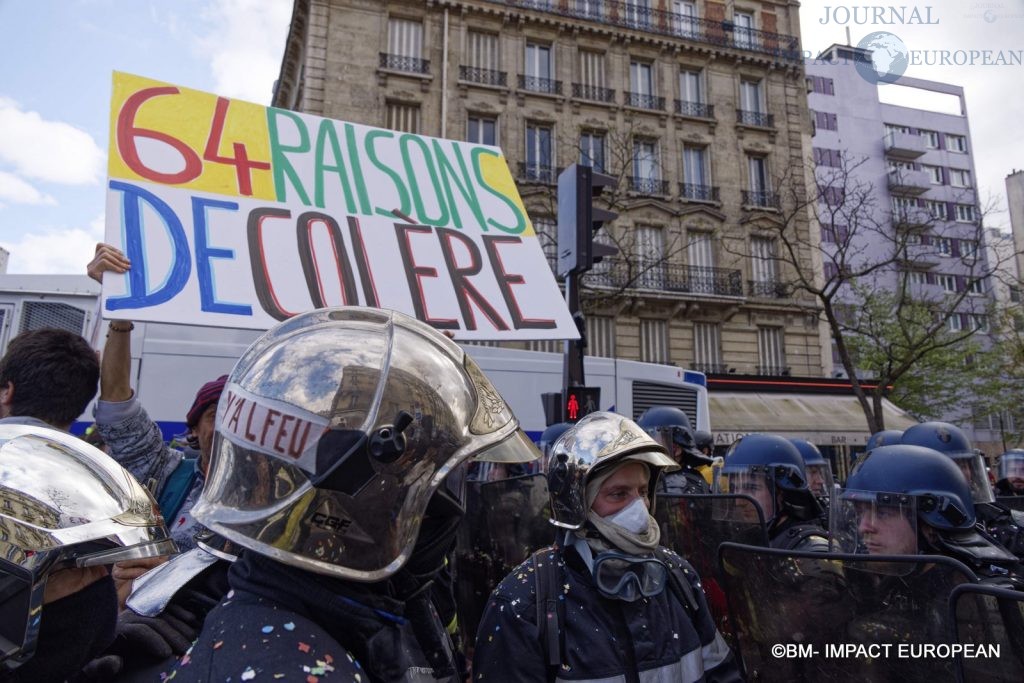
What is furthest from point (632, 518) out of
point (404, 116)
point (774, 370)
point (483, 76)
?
point (774, 370)

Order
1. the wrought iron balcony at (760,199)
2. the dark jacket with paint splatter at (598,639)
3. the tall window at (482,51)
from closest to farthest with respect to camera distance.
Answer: the dark jacket with paint splatter at (598,639)
the tall window at (482,51)
the wrought iron balcony at (760,199)

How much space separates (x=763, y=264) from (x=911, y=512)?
19.9 meters

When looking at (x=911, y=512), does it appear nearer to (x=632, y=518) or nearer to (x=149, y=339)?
(x=632, y=518)

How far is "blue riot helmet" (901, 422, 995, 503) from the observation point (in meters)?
3.45

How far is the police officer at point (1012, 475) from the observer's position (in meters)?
5.68

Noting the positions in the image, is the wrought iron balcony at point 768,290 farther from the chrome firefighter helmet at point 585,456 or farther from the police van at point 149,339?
the chrome firefighter helmet at point 585,456

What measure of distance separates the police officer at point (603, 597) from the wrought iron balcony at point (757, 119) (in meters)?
22.2

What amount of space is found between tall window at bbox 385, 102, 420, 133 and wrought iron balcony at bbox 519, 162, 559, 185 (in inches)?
130

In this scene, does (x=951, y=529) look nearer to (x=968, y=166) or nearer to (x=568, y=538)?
(x=568, y=538)

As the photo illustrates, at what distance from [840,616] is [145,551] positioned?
1.57 meters

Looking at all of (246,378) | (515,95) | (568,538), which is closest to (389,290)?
(568,538)

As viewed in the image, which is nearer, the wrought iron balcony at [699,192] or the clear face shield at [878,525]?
the clear face shield at [878,525]

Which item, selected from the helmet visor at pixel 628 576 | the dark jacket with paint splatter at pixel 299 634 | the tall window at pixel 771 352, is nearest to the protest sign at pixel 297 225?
the helmet visor at pixel 628 576

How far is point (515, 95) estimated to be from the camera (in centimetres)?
1934
